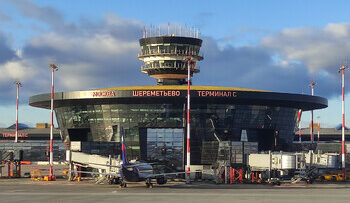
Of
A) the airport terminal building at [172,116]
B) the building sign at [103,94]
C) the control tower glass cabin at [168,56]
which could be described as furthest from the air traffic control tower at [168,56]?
the building sign at [103,94]

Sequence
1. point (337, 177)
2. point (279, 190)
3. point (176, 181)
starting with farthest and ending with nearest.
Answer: point (337, 177) < point (176, 181) < point (279, 190)

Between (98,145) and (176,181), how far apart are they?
2596 centimetres

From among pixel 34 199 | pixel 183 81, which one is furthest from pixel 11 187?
pixel 183 81

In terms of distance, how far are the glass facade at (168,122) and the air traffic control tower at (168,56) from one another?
28.8 metres

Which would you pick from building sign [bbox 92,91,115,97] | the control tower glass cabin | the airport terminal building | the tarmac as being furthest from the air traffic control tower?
the tarmac

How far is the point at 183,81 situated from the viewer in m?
139

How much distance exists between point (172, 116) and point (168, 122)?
148cm

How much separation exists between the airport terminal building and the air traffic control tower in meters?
26.0

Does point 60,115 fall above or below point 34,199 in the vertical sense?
above

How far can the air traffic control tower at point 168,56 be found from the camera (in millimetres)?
135875

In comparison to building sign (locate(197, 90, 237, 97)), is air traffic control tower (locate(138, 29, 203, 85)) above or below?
above

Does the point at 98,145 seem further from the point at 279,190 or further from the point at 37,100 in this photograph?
the point at 279,190

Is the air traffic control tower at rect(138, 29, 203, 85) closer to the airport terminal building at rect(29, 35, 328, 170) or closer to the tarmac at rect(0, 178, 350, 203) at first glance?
the airport terminal building at rect(29, 35, 328, 170)

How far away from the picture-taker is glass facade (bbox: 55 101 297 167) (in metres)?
106
